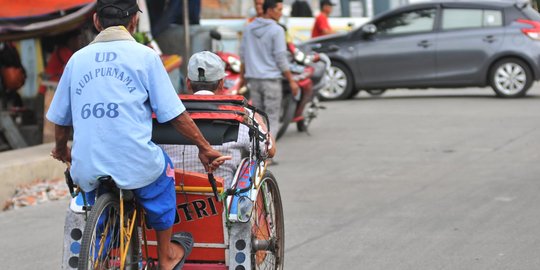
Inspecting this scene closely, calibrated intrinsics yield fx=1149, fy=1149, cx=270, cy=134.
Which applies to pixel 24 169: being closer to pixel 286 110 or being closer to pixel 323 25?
pixel 286 110

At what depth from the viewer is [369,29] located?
19.2m

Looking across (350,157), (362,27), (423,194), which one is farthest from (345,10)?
(423,194)

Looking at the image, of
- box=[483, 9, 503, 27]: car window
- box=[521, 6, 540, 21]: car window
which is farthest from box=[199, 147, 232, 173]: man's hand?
box=[483, 9, 503, 27]: car window

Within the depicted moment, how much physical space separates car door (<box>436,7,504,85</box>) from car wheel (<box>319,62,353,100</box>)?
154 centimetres

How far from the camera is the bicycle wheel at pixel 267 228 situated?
18.7ft

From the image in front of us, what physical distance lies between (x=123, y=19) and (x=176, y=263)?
1.17 m

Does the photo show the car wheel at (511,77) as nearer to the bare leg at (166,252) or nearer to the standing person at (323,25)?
the standing person at (323,25)

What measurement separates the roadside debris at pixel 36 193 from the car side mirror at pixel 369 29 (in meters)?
9.59

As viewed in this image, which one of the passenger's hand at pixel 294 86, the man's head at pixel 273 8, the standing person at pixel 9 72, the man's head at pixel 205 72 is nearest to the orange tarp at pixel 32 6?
the standing person at pixel 9 72

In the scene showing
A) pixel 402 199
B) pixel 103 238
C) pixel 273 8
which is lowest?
pixel 402 199

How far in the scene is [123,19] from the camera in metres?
5.02

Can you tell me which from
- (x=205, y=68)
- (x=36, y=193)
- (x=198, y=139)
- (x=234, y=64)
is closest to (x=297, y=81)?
(x=234, y=64)

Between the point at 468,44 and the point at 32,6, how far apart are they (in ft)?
29.3

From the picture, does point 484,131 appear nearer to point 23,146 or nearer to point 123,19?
point 23,146
